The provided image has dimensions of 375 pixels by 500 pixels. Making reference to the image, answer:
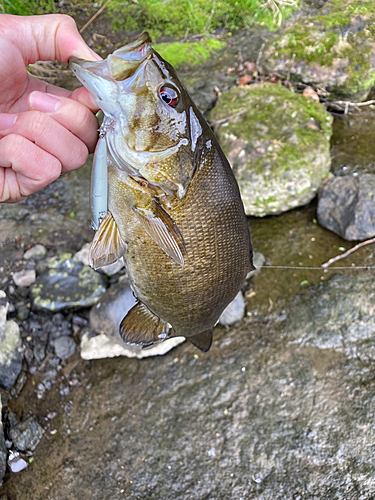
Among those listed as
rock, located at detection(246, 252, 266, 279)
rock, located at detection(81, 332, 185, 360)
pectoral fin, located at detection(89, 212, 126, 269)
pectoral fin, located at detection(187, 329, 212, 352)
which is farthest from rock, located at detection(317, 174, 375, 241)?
pectoral fin, located at detection(89, 212, 126, 269)

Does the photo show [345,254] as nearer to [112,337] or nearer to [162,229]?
[112,337]

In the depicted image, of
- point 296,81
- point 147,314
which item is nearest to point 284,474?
point 147,314

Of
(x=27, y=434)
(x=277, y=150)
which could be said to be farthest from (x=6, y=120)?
(x=277, y=150)

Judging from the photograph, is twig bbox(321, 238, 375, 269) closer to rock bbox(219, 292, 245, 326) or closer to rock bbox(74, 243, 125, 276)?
rock bbox(219, 292, 245, 326)

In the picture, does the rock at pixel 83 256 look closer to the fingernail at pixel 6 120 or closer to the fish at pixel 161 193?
the fish at pixel 161 193

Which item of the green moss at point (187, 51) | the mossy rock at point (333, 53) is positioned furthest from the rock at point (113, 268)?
the mossy rock at point (333, 53)

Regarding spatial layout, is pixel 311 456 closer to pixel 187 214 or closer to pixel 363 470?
pixel 363 470

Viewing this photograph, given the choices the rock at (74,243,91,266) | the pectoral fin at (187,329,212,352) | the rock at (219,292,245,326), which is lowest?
the rock at (219,292,245,326)
